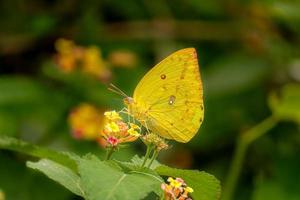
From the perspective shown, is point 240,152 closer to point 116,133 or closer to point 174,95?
point 174,95

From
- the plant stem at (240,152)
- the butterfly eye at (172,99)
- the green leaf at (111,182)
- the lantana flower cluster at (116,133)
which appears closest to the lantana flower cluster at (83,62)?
the plant stem at (240,152)

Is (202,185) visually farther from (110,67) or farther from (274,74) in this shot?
(274,74)

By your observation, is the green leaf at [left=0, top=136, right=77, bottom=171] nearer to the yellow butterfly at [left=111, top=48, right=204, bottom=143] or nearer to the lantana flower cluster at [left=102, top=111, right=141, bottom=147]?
the lantana flower cluster at [left=102, top=111, right=141, bottom=147]


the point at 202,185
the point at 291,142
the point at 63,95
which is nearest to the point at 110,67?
the point at 63,95

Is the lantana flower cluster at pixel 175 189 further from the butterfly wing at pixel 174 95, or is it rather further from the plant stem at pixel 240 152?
the plant stem at pixel 240 152

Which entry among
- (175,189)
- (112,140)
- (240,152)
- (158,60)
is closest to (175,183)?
(175,189)

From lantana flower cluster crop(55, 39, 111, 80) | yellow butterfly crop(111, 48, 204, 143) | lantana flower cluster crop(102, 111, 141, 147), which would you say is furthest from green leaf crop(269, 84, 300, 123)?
lantana flower cluster crop(102, 111, 141, 147)
